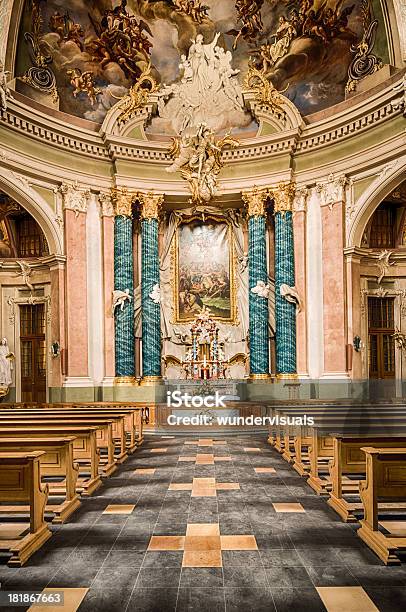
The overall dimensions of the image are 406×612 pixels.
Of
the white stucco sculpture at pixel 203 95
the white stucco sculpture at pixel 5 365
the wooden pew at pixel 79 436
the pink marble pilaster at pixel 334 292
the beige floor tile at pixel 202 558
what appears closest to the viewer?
the beige floor tile at pixel 202 558

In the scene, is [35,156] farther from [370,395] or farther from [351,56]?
[370,395]

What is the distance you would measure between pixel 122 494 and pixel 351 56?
14599 mm

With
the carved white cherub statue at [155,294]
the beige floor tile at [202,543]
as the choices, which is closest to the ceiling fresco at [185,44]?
the carved white cherub statue at [155,294]

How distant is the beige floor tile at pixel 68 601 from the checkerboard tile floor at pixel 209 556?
0.01m

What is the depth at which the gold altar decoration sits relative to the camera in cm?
1711

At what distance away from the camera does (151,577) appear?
13.8 ft

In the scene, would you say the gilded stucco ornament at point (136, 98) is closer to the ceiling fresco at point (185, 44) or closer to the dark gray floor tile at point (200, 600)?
the ceiling fresco at point (185, 44)

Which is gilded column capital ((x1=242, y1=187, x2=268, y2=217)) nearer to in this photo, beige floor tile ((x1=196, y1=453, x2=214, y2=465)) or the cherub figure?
the cherub figure

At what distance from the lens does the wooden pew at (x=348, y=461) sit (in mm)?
5727

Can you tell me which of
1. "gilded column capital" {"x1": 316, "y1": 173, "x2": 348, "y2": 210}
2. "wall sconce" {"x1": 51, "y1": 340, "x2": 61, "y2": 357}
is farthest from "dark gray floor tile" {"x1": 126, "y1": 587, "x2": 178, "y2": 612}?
"gilded column capital" {"x1": 316, "y1": 173, "x2": 348, "y2": 210}

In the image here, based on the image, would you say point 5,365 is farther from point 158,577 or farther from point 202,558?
point 158,577

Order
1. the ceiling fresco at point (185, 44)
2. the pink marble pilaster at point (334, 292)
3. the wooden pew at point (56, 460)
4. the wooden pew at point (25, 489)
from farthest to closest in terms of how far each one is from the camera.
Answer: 1. the pink marble pilaster at point (334, 292)
2. the ceiling fresco at point (185, 44)
3. the wooden pew at point (56, 460)
4. the wooden pew at point (25, 489)

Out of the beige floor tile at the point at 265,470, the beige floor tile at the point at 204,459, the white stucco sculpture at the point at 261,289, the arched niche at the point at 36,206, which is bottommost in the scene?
the beige floor tile at the point at 204,459

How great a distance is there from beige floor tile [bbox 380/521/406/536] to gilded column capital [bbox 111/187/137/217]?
44.8 ft
